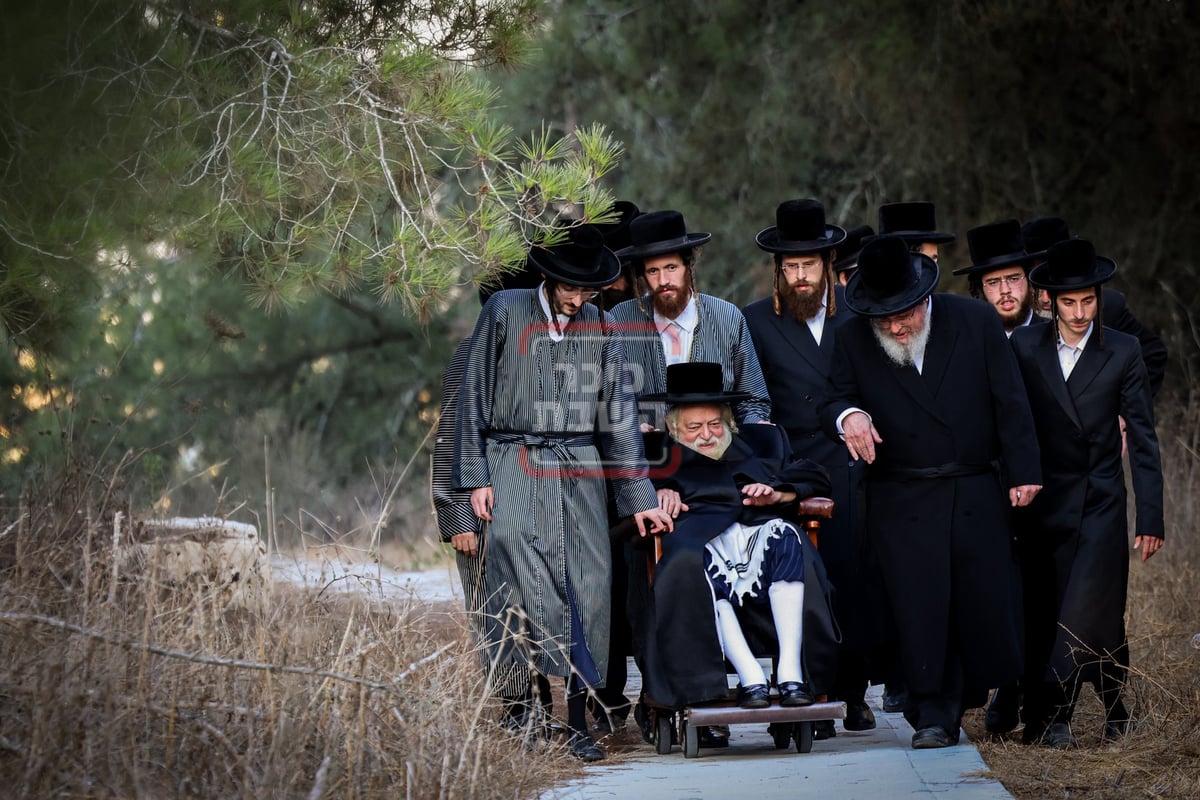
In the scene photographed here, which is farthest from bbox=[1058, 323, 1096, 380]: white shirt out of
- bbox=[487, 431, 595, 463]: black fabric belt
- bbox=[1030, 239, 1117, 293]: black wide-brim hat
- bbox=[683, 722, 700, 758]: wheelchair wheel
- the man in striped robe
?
the man in striped robe

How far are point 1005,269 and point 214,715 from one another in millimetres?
4881

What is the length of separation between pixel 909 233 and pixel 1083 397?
162 cm

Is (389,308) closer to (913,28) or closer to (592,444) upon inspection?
(913,28)

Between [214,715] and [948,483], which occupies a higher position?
[948,483]

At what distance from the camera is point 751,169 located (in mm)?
17203

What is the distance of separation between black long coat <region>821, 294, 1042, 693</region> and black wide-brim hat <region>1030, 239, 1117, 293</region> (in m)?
0.33

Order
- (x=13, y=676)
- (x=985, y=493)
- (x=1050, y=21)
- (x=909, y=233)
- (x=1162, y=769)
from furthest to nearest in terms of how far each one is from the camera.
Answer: (x=1050, y=21) → (x=909, y=233) → (x=985, y=493) → (x=1162, y=769) → (x=13, y=676)

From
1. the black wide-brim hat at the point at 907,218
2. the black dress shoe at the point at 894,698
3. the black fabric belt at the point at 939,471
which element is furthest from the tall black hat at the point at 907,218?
the black dress shoe at the point at 894,698

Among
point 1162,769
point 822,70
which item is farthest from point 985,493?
point 822,70

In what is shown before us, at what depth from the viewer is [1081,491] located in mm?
7367

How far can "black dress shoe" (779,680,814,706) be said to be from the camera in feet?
22.0

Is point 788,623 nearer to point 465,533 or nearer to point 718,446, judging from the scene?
point 718,446

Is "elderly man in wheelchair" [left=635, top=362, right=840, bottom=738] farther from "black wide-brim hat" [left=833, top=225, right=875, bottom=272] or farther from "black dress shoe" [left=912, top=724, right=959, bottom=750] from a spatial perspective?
"black wide-brim hat" [left=833, top=225, right=875, bottom=272]

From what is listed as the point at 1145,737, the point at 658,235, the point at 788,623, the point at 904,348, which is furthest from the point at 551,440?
the point at 1145,737
